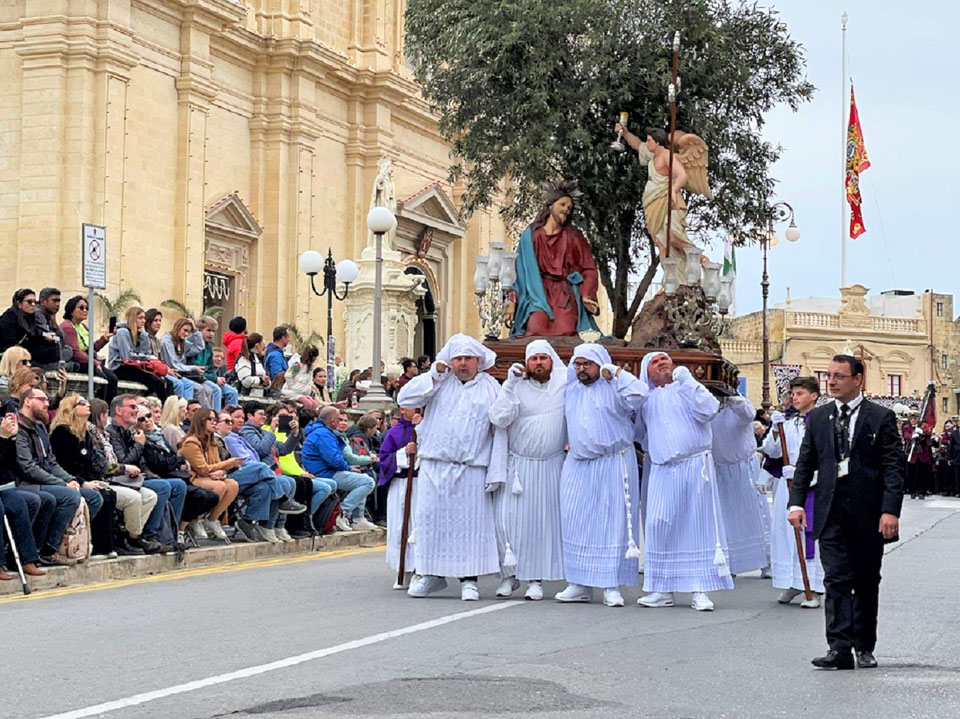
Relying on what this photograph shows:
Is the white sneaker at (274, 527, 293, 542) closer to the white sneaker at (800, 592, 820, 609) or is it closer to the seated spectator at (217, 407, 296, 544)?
the seated spectator at (217, 407, 296, 544)

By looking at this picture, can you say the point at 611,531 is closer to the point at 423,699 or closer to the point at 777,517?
the point at 777,517

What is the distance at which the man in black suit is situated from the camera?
30.1 feet

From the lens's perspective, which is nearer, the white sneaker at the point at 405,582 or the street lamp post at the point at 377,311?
the white sneaker at the point at 405,582

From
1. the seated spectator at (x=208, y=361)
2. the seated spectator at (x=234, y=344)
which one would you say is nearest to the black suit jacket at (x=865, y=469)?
the seated spectator at (x=208, y=361)

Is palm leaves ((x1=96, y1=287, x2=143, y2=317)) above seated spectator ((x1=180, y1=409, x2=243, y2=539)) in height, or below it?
above

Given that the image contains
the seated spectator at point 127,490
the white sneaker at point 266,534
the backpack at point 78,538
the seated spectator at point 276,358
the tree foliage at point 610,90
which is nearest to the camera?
the backpack at point 78,538

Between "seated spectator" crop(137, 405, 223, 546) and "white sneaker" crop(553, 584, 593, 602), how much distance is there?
4.48 meters

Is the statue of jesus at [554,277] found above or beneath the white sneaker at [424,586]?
above

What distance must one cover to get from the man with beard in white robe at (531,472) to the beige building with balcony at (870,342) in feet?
247

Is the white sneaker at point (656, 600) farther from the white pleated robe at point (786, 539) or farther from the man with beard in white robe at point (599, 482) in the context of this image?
the white pleated robe at point (786, 539)

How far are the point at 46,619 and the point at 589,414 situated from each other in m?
4.21

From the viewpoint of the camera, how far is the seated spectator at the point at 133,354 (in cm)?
1980

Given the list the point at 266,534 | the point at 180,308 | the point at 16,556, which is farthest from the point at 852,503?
the point at 180,308

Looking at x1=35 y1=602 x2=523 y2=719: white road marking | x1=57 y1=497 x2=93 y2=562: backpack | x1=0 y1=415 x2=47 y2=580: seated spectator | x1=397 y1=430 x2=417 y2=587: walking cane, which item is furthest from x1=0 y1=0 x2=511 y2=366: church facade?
x1=35 y1=602 x2=523 y2=719: white road marking
